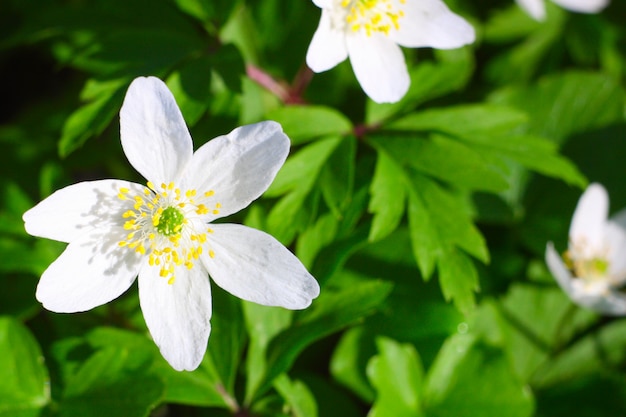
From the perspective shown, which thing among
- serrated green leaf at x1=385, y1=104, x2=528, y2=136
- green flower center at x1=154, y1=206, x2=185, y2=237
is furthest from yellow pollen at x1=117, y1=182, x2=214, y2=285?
serrated green leaf at x1=385, y1=104, x2=528, y2=136

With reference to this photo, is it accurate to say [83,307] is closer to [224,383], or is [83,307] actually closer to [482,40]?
[224,383]

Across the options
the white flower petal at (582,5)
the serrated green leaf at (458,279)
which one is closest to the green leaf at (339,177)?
the serrated green leaf at (458,279)

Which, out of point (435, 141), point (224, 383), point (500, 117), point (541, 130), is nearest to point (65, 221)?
point (224, 383)

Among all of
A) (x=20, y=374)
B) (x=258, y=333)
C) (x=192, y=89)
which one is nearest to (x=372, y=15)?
(x=192, y=89)

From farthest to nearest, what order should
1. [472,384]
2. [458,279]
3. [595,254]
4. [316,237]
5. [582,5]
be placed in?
[582,5] → [595,254] → [472,384] → [316,237] → [458,279]

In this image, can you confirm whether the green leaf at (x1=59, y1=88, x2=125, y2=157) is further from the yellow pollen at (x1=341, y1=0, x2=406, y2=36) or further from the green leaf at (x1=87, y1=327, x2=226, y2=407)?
the yellow pollen at (x1=341, y1=0, x2=406, y2=36)

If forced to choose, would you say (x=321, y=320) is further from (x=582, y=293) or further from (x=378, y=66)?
(x=582, y=293)
